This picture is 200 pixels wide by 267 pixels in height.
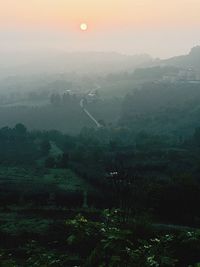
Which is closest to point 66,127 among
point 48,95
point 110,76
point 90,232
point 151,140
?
point 151,140

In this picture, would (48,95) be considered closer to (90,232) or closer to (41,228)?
(41,228)

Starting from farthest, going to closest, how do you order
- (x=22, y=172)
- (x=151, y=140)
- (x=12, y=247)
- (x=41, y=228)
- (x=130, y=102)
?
(x=130, y=102), (x=151, y=140), (x=22, y=172), (x=41, y=228), (x=12, y=247)

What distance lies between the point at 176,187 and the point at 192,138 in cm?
4635

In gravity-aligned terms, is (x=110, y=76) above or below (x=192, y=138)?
above

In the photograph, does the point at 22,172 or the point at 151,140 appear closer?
the point at 22,172

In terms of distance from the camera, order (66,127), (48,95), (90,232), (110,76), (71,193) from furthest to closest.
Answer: (110,76) → (48,95) → (66,127) → (71,193) → (90,232)

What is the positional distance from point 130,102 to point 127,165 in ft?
176

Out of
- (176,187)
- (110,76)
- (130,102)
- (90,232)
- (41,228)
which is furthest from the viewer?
(110,76)

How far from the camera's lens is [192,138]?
90.1 metres

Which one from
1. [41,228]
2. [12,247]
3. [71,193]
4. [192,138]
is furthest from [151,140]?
[12,247]

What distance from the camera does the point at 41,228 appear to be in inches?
1473

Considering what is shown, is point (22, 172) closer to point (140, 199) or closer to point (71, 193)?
point (71, 193)

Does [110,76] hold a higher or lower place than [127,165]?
higher

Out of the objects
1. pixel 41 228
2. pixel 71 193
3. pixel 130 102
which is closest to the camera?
pixel 41 228
